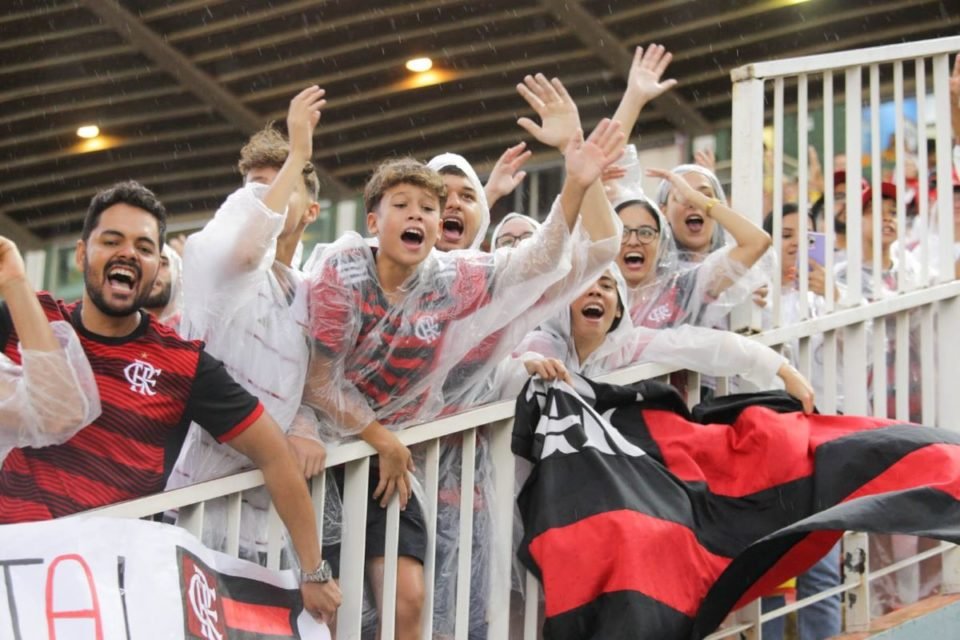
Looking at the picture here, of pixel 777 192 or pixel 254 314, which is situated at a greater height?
pixel 777 192

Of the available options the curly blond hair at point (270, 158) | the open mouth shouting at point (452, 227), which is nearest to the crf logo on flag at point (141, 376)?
the curly blond hair at point (270, 158)

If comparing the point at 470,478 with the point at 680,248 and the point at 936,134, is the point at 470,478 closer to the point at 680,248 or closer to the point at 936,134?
the point at 680,248

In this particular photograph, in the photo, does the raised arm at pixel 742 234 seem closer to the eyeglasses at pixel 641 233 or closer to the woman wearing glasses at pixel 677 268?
the woman wearing glasses at pixel 677 268

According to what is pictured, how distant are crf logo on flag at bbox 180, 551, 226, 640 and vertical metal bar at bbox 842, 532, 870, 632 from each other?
174 cm

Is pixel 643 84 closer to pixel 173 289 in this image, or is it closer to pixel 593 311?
pixel 593 311

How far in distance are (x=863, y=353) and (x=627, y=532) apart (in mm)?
1227

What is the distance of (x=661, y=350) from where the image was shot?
12.9 feet

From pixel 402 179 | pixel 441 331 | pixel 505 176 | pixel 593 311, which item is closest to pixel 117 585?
→ pixel 441 331

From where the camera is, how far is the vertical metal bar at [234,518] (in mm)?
3145

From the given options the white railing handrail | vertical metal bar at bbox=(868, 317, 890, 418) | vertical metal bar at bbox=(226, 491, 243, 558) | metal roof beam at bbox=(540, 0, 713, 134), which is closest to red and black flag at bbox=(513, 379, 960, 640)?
vertical metal bar at bbox=(868, 317, 890, 418)

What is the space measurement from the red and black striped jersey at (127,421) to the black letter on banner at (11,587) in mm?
208

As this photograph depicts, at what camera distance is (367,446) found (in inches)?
133

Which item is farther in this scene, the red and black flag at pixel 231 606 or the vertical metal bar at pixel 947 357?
the vertical metal bar at pixel 947 357

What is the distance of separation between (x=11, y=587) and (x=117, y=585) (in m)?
0.21
